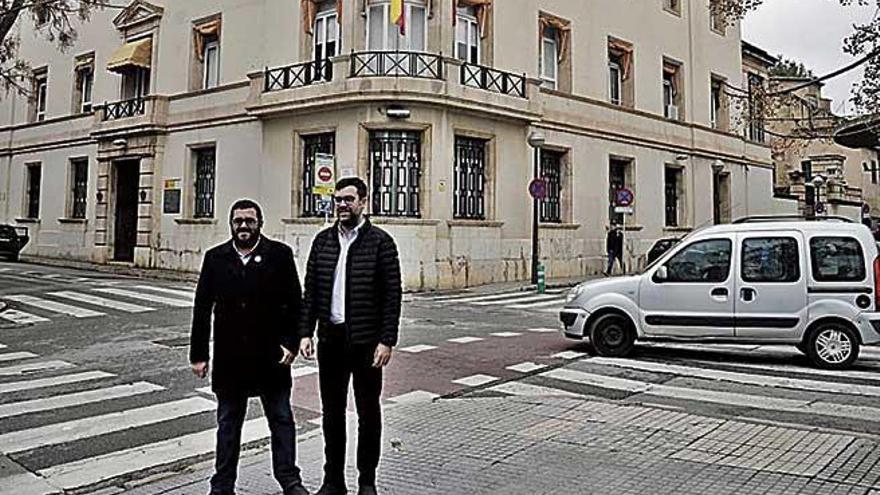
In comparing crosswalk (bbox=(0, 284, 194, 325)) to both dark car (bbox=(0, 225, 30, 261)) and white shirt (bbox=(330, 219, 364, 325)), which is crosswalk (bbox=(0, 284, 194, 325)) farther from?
dark car (bbox=(0, 225, 30, 261))

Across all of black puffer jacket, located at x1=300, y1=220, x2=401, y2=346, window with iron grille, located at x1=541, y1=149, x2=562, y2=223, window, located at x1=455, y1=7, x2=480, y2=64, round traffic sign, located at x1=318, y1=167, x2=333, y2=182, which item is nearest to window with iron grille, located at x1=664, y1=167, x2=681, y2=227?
window with iron grille, located at x1=541, y1=149, x2=562, y2=223

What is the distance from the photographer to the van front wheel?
10.3 meters

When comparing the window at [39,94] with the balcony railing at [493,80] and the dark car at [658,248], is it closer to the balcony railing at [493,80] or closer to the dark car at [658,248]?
the balcony railing at [493,80]

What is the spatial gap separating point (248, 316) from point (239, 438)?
74 centimetres

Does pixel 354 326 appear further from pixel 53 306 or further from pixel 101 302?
pixel 101 302

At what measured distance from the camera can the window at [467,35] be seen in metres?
22.5

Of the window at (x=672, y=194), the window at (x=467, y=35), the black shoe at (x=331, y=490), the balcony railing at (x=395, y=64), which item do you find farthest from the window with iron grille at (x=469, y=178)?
the black shoe at (x=331, y=490)

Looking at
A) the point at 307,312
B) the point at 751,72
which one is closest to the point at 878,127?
the point at 307,312

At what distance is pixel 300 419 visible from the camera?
7.13 meters

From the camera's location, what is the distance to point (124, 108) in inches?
1114

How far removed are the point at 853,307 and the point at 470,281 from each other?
42.6ft

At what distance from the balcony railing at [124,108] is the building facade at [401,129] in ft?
0.26

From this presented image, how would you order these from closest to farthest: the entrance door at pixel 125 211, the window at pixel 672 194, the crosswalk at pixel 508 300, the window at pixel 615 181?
the crosswalk at pixel 508 300
the window at pixel 615 181
the entrance door at pixel 125 211
the window at pixel 672 194

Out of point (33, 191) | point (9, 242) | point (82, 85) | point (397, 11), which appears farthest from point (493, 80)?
point (33, 191)
